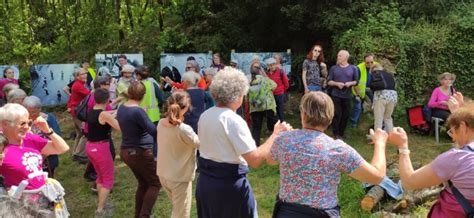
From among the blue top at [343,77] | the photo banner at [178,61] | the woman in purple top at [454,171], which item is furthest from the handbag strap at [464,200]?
the photo banner at [178,61]

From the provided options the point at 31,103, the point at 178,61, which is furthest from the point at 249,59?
the point at 31,103

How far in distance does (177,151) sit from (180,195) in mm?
465

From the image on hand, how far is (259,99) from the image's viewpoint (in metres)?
8.02

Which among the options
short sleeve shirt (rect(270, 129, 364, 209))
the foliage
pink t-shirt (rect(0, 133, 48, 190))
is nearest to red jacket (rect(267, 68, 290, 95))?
the foliage

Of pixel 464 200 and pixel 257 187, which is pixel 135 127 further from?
pixel 464 200

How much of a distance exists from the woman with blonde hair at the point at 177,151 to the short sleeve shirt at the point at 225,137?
0.65 metres

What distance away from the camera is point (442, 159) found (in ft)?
8.09

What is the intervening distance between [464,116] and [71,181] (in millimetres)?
5965

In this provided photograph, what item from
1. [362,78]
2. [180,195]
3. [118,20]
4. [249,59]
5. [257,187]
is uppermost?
[118,20]

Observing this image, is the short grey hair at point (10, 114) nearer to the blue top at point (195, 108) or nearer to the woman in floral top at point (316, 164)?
the woman in floral top at point (316, 164)

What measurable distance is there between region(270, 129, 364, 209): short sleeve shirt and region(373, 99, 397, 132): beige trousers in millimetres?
5673

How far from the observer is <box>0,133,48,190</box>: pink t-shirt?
3197 millimetres

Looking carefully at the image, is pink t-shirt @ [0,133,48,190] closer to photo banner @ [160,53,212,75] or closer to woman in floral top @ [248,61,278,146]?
woman in floral top @ [248,61,278,146]

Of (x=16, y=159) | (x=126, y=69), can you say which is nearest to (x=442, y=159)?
(x=16, y=159)
